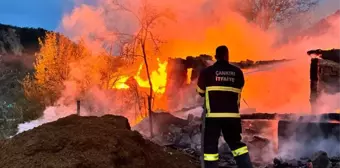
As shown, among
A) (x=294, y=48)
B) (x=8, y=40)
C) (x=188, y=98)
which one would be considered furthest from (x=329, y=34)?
(x=8, y=40)

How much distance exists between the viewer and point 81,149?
217 inches

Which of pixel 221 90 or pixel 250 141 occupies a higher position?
pixel 221 90

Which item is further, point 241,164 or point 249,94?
point 249,94

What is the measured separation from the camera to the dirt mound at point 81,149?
5301 millimetres

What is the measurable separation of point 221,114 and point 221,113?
0.01m

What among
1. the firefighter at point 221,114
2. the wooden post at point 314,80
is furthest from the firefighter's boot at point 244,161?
the wooden post at point 314,80

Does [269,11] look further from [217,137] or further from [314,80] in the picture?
[217,137]

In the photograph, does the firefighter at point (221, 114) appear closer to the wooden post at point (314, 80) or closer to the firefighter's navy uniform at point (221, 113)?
the firefighter's navy uniform at point (221, 113)

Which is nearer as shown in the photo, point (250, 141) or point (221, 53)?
point (221, 53)

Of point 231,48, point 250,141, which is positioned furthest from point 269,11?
point 250,141

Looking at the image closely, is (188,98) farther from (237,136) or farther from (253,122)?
(237,136)

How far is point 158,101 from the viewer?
18938 mm

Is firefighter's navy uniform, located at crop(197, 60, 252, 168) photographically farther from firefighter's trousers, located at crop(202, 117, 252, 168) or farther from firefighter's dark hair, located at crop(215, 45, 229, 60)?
firefighter's dark hair, located at crop(215, 45, 229, 60)

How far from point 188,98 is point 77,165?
12771 millimetres
